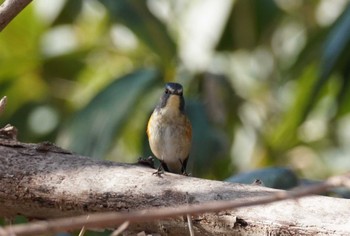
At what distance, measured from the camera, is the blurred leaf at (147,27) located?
5699 millimetres

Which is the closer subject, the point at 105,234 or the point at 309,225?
the point at 309,225

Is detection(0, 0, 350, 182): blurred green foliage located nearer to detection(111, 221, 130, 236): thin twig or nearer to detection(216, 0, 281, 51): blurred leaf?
detection(216, 0, 281, 51): blurred leaf

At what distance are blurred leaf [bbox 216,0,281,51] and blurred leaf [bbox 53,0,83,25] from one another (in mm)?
876

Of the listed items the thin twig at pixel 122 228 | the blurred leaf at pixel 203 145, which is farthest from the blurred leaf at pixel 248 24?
the thin twig at pixel 122 228

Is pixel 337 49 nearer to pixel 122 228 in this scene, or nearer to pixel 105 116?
pixel 105 116

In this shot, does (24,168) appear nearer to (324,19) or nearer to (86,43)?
(86,43)

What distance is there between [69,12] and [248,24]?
1.06m

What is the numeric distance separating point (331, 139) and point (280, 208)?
3901 mm

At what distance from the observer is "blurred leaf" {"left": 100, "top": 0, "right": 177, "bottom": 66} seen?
18.7ft

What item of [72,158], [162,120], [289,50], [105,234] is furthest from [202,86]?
[72,158]

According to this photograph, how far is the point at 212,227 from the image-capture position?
2.60 meters

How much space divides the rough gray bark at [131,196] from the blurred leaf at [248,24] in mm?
3464

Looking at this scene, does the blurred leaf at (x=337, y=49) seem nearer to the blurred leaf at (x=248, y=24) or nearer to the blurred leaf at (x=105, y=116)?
the blurred leaf at (x=105, y=116)

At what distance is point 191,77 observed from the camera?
5.91 metres
